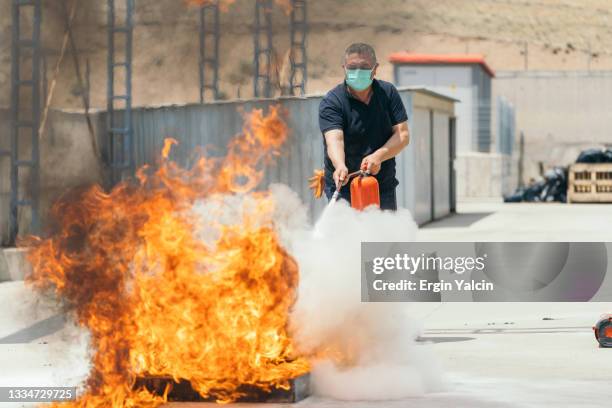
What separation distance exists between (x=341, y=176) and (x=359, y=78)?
0.60m

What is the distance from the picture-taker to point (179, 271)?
676 centimetres

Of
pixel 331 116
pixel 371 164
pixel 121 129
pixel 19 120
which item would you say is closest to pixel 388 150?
pixel 371 164

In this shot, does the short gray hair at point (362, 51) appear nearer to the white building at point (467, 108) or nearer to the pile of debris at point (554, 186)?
the pile of debris at point (554, 186)

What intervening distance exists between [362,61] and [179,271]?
1.75 m

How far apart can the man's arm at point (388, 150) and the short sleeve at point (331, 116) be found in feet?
0.93

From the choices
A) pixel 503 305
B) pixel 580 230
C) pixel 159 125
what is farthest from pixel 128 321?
pixel 159 125

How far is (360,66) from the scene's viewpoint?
7547 mm

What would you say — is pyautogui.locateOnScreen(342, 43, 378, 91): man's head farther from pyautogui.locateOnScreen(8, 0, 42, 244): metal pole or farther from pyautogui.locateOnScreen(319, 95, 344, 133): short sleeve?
pyautogui.locateOnScreen(8, 0, 42, 244): metal pole

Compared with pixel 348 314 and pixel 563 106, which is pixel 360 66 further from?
pixel 563 106

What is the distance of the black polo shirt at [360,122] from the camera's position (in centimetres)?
772

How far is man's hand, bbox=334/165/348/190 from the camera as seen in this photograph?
750cm

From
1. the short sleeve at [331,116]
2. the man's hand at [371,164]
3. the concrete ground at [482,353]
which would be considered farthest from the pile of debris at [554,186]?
the man's hand at [371,164]

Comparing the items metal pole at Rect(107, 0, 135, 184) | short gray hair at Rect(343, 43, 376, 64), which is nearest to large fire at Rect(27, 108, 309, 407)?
short gray hair at Rect(343, 43, 376, 64)

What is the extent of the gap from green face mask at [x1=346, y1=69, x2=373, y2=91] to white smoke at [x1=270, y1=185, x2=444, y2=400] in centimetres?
79
